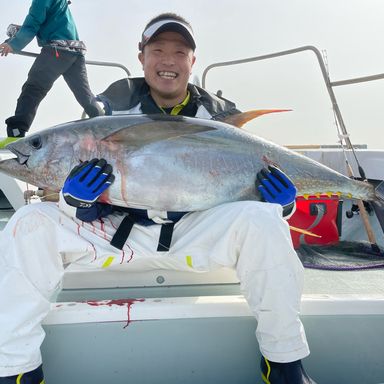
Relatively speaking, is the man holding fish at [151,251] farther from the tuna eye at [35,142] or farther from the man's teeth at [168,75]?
the man's teeth at [168,75]

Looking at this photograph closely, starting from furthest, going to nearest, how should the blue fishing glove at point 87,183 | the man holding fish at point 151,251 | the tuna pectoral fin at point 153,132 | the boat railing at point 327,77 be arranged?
the boat railing at point 327,77 < the tuna pectoral fin at point 153,132 < the blue fishing glove at point 87,183 < the man holding fish at point 151,251

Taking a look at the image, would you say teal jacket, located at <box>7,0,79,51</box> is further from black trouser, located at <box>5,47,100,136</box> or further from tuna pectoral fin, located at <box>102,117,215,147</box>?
tuna pectoral fin, located at <box>102,117,215,147</box>

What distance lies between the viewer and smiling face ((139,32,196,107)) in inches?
81.5

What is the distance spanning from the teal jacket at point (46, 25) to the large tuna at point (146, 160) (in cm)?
225

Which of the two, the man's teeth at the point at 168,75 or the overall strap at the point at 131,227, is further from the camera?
the man's teeth at the point at 168,75

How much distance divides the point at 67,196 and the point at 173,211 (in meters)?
0.40

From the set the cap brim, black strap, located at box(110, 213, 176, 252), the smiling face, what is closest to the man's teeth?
the smiling face

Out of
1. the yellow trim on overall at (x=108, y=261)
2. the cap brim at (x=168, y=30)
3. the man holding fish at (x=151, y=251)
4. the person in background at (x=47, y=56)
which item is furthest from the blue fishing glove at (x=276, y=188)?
the person in background at (x=47, y=56)

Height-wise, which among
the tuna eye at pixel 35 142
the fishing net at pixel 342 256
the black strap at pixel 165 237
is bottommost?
the fishing net at pixel 342 256

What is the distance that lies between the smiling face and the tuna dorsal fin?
0.41 meters

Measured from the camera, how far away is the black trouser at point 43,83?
3389 millimetres

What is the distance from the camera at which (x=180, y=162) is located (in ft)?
5.24

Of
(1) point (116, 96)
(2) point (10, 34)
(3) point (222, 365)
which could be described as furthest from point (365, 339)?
(2) point (10, 34)

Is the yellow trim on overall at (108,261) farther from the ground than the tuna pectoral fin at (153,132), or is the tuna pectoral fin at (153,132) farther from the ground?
the tuna pectoral fin at (153,132)
